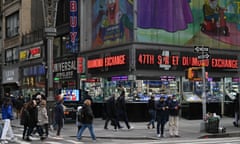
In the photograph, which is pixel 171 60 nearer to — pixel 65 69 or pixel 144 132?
pixel 144 132

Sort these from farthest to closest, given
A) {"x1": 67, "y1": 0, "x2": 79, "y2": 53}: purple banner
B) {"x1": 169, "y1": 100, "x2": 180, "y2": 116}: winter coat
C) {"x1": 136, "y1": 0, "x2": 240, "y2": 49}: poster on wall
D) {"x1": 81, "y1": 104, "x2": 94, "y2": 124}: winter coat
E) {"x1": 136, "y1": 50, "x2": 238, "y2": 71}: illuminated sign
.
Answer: {"x1": 67, "y1": 0, "x2": 79, "y2": 53}: purple banner < {"x1": 136, "y1": 0, "x2": 240, "y2": 49}: poster on wall < {"x1": 136, "y1": 50, "x2": 238, "y2": 71}: illuminated sign < {"x1": 169, "y1": 100, "x2": 180, "y2": 116}: winter coat < {"x1": 81, "y1": 104, "x2": 94, "y2": 124}: winter coat

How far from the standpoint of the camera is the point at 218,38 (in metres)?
33.0

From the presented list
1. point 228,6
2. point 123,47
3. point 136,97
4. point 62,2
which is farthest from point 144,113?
point 62,2

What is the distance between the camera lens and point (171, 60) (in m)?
30.1

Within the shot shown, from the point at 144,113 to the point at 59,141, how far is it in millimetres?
9185

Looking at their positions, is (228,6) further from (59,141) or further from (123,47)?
(59,141)

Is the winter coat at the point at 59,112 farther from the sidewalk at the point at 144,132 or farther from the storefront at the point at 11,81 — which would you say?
the storefront at the point at 11,81

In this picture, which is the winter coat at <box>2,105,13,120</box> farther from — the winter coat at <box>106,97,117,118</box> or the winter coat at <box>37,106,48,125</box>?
the winter coat at <box>106,97,117,118</box>

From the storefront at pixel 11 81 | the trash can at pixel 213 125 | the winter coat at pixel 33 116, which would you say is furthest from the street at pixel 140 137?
the storefront at pixel 11 81

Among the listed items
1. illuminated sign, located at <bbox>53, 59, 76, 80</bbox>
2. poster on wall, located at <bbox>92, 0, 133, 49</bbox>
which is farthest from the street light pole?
illuminated sign, located at <bbox>53, 59, 76, 80</bbox>

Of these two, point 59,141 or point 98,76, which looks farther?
point 98,76

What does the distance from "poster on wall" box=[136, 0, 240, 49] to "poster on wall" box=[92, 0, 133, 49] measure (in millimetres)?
894

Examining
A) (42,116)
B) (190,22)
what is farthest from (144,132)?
(190,22)

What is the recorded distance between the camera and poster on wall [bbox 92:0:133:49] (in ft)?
96.9
